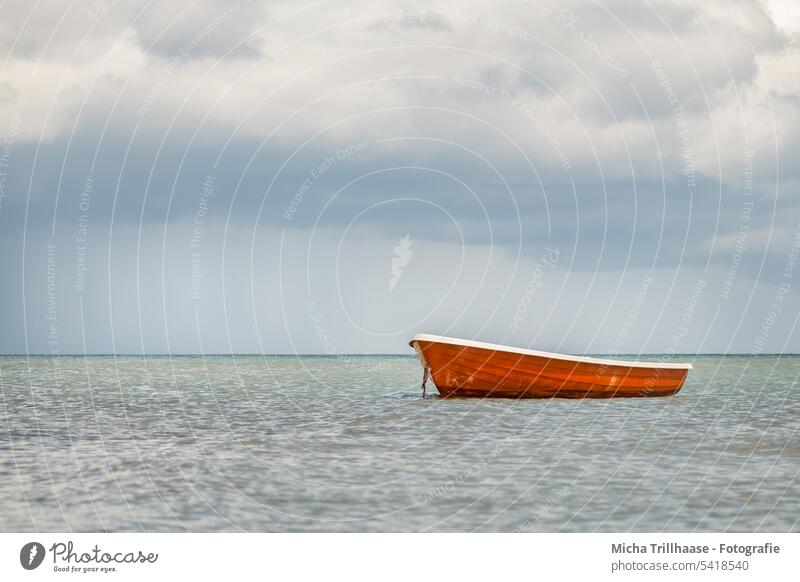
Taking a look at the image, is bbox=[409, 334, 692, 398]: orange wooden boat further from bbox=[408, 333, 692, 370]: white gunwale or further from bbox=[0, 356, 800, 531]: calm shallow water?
bbox=[0, 356, 800, 531]: calm shallow water

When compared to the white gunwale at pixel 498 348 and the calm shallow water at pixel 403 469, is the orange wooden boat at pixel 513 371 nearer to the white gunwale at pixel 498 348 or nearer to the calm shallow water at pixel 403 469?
the white gunwale at pixel 498 348

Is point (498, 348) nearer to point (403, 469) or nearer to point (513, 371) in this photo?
point (513, 371)

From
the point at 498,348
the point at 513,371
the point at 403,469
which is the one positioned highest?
the point at 498,348

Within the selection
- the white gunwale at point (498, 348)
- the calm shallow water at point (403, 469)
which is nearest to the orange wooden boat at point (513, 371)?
the white gunwale at point (498, 348)

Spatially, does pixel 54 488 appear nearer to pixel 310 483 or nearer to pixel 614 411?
pixel 310 483

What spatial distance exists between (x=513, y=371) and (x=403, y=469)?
1534 cm

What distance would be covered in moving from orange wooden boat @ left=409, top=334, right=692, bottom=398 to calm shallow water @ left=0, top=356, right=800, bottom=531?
4.37ft

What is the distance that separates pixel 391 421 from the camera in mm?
27922

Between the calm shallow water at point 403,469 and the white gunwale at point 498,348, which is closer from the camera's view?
the calm shallow water at point 403,469

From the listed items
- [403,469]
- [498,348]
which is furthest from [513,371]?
[403,469]

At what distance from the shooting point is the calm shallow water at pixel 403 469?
14406 millimetres

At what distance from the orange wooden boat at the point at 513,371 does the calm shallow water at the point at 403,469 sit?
4.37 feet

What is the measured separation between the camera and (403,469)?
18.5 meters
